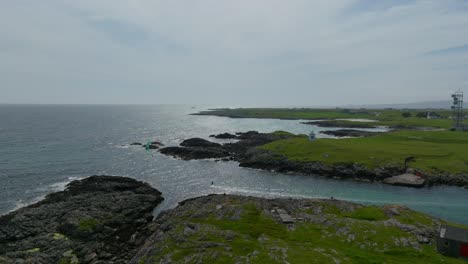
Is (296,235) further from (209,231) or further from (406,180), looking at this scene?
(406,180)

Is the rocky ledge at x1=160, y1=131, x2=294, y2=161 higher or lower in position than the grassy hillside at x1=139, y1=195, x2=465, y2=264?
lower

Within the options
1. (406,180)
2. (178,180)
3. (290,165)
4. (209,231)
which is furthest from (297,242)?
(290,165)

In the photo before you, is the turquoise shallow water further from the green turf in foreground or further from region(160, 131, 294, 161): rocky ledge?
the green turf in foreground

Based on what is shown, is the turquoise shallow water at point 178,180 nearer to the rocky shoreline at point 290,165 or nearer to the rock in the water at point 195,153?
the rocky shoreline at point 290,165

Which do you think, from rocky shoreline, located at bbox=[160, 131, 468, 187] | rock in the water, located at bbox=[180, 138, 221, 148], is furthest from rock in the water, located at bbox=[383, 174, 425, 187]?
rock in the water, located at bbox=[180, 138, 221, 148]

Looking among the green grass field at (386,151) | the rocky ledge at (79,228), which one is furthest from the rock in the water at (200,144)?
the rocky ledge at (79,228)

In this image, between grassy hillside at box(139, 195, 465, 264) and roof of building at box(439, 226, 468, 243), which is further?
roof of building at box(439, 226, 468, 243)
